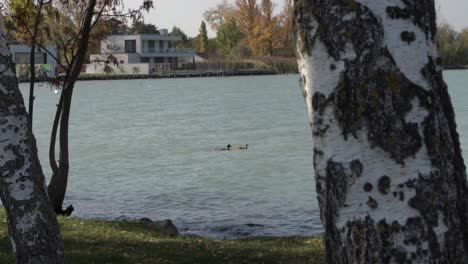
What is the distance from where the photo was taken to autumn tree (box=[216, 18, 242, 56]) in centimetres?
15475

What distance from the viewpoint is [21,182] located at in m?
4.91

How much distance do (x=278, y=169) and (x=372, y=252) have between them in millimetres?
24818

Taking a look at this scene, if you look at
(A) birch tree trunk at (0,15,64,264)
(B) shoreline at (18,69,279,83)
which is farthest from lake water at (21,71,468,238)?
(B) shoreline at (18,69,279,83)

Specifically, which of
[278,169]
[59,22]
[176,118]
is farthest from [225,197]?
[176,118]

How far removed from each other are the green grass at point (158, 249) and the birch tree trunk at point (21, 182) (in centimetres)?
333

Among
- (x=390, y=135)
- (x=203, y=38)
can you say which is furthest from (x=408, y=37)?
(x=203, y=38)

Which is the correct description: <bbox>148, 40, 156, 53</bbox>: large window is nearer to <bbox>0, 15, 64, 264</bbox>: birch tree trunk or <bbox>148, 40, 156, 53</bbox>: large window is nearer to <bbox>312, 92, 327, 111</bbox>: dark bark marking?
<bbox>0, 15, 64, 264</bbox>: birch tree trunk

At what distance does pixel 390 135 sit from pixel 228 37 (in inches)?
6074

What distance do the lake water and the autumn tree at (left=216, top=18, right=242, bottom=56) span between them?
97295mm

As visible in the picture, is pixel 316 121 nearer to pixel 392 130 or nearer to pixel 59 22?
pixel 392 130

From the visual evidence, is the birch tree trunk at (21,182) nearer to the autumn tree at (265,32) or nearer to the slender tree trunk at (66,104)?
the slender tree trunk at (66,104)

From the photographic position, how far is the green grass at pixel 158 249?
8.99 metres

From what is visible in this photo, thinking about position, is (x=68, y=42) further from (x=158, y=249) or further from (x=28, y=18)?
(x=158, y=249)

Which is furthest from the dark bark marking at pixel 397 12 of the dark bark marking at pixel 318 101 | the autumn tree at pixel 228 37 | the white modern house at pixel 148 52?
the autumn tree at pixel 228 37
